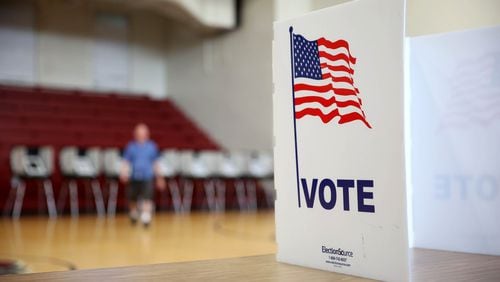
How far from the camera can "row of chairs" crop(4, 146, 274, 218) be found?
378 inches

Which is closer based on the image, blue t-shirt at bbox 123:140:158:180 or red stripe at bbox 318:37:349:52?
red stripe at bbox 318:37:349:52

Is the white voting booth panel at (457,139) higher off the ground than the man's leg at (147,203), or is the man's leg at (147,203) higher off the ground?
the white voting booth panel at (457,139)

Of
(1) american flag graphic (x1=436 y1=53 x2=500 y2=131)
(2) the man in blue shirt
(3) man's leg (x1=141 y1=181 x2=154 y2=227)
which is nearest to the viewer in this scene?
(1) american flag graphic (x1=436 y1=53 x2=500 y2=131)

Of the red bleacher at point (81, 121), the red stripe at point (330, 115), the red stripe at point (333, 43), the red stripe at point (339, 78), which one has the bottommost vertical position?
the red stripe at point (330, 115)

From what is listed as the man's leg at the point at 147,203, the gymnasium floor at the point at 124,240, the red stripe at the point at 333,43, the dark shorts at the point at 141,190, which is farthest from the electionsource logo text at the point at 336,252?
the dark shorts at the point at 141,190

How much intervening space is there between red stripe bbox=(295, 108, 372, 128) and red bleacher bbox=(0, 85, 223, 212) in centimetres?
920

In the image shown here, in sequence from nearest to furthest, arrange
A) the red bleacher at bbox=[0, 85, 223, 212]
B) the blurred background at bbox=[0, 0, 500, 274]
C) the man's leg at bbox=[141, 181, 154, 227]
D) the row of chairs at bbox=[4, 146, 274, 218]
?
1. the blurred background at bbox=[0, 0, 500, 274]
2. the man's leg at bbox=[141, 181, 154, 227]
3. the row of chairs at bbox=[4, 146, 274, 218]
4. the red bleacher at bbox=[0, 85, 223, 212]

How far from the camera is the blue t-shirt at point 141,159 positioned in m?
8.69

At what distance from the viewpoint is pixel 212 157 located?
11461 millimetres

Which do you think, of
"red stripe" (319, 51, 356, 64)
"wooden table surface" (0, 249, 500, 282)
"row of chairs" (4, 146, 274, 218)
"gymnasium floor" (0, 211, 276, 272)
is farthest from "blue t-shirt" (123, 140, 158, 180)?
"red stripe" (319, 51, 356, 64)

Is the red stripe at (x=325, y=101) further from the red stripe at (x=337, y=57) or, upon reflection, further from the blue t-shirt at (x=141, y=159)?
the blue t-shirt at (x=141, y=159)

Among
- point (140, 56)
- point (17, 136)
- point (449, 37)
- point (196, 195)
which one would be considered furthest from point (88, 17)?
point (449, 37)

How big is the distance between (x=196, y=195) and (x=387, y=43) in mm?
10446

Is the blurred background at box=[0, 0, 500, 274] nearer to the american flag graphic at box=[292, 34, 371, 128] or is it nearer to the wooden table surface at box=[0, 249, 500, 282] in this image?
the wooden table surface at box=[0, 249, 500, 282]
